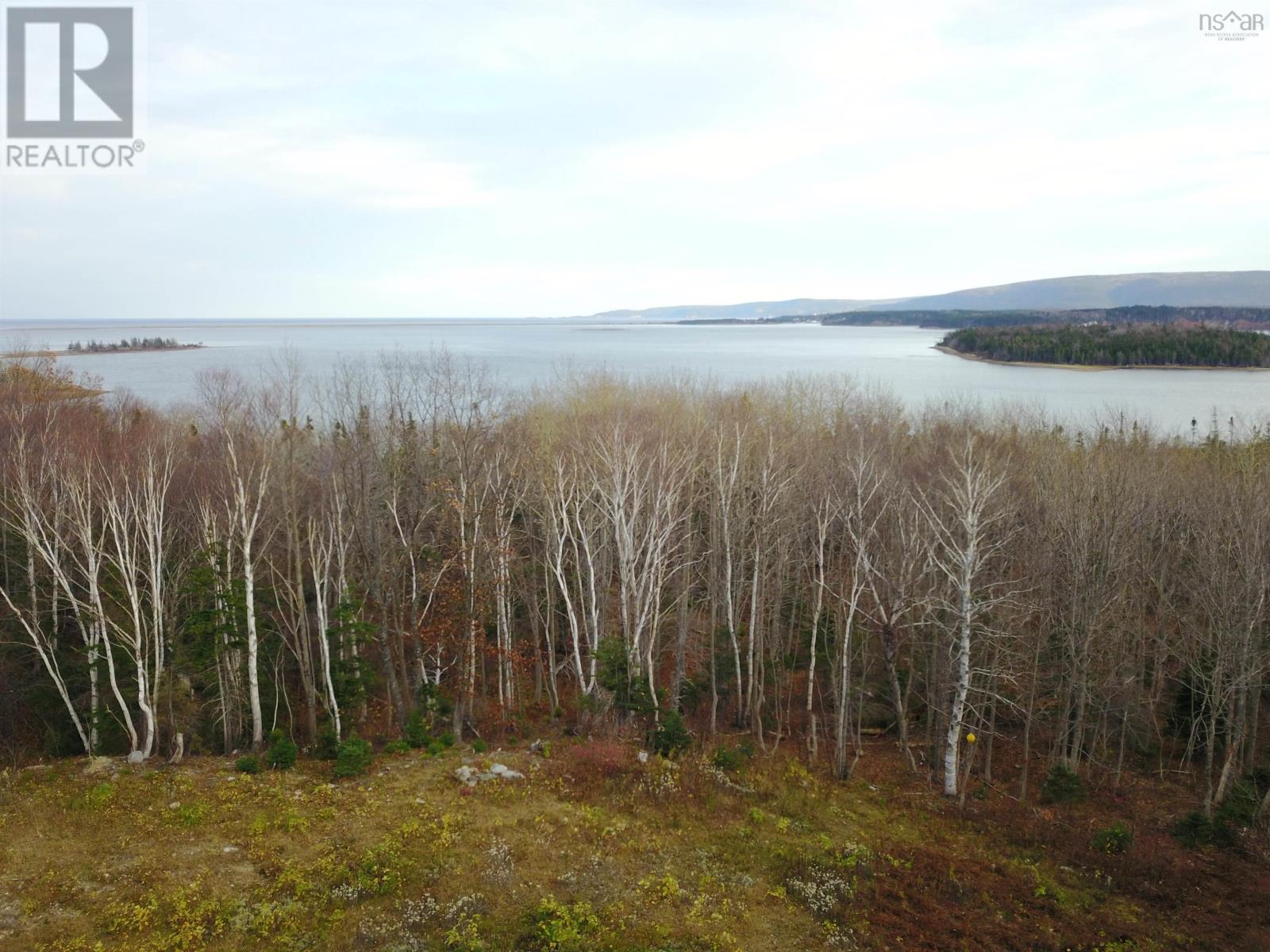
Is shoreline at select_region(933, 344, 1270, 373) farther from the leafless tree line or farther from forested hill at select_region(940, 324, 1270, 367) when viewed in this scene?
the leafless tree line

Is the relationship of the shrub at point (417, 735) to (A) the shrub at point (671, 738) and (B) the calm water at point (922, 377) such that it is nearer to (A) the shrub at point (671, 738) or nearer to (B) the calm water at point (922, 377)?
(A) the shrub at point (671, 738)

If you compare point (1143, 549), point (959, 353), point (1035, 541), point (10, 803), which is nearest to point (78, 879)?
point (10, 803)

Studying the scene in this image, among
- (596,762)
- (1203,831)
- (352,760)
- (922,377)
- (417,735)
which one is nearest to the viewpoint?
(1203,831)

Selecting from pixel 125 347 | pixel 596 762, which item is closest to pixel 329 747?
pixel 596 762

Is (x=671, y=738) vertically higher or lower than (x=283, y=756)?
lower

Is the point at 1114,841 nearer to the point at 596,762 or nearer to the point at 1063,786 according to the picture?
the point at 1063,786

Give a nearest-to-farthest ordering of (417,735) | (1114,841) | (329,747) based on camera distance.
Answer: (1114,841), (329,747), (417,735)

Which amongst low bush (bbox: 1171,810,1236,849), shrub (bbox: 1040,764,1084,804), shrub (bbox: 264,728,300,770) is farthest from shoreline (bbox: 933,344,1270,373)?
shrub (bbox: 264,728,300,770)
